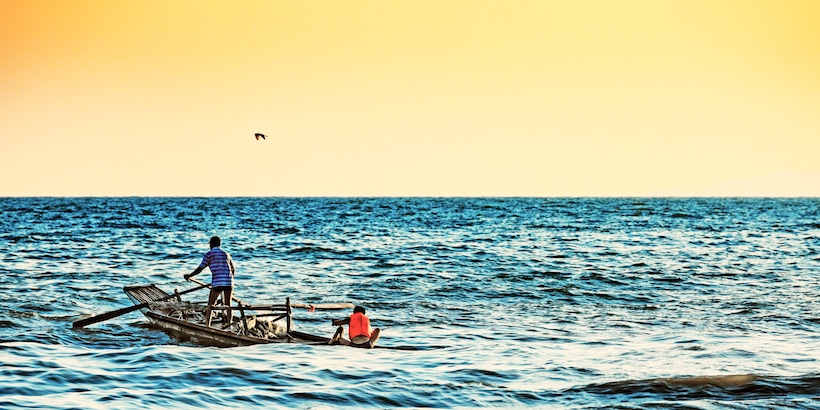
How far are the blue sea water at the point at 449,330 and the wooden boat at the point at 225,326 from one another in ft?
1.24

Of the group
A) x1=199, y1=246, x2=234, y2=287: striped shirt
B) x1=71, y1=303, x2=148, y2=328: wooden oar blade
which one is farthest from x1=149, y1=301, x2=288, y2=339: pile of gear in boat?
x1=199, y1=246, x2=234, y2=287: striped shirt

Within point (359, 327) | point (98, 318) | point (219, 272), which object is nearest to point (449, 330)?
point (359, 327)

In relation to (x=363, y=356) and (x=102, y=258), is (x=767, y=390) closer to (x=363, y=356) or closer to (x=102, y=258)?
(x=363, y=356)

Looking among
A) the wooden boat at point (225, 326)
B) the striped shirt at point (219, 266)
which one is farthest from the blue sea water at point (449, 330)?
the striped shirt at point (219, 266)

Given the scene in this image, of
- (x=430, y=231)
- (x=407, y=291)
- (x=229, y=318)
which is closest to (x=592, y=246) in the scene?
(x=430, y=231)

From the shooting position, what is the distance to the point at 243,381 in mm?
15125

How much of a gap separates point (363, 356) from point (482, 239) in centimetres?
3884

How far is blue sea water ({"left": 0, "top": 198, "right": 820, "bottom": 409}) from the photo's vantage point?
14.4 meters

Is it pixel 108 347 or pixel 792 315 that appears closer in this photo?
pixel 108 347

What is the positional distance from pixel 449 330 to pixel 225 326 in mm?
5280

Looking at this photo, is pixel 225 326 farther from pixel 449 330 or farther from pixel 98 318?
pixel 449 330

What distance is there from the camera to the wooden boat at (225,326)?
18.6 metres

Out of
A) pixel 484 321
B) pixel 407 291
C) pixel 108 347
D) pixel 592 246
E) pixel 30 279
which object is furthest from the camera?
pixel 592 246

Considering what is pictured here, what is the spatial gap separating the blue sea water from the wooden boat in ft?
1.24
